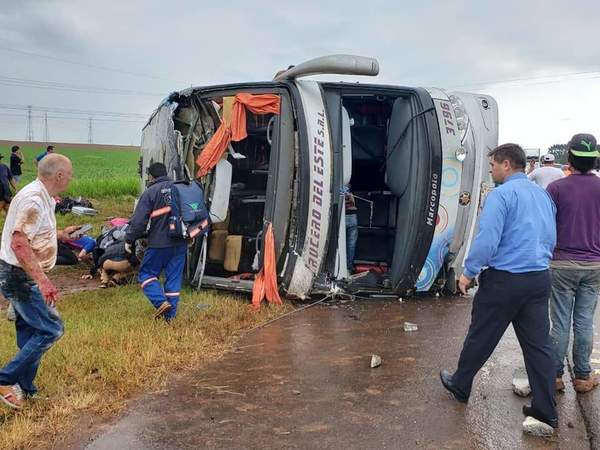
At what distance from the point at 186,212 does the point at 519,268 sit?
344 cm

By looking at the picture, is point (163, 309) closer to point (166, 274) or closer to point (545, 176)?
point (166, 274)

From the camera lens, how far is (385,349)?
4.94 m

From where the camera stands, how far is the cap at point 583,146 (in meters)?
3.74

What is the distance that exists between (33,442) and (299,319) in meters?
3.11

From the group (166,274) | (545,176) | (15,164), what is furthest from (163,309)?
(15,164)

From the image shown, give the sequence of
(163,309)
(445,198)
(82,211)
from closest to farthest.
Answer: (163,309)
(445,198)
(82,211)

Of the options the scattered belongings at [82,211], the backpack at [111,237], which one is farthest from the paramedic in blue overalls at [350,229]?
the scattered belongings at [82,211]

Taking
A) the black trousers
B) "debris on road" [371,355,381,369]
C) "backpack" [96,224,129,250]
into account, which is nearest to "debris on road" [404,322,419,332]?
"debris on road" [371,355,381,369]

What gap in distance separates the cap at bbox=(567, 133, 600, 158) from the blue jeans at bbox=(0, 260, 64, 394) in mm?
3615

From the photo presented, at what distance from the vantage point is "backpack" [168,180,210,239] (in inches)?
218

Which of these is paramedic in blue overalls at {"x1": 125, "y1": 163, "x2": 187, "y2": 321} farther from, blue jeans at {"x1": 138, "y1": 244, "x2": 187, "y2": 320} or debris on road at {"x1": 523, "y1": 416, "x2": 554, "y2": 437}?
debris on road at {"x1": 523, "y1": 416, "x2": 554, "y2": 437}

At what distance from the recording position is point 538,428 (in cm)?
328

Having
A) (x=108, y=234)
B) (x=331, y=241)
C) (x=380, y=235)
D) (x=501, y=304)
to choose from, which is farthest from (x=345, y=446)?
(x=108, y=234)

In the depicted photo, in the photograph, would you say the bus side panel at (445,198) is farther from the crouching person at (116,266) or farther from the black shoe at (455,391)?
the crouching person at (116,266)
